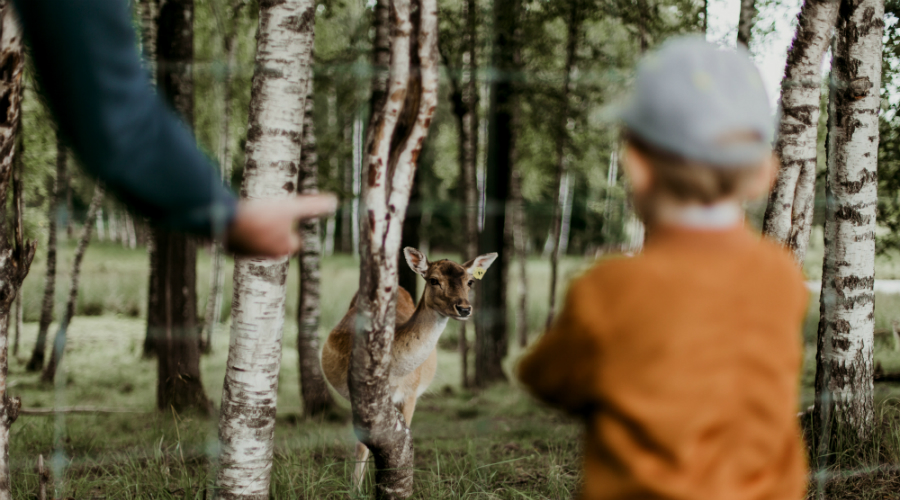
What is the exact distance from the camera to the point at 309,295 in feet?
18.4

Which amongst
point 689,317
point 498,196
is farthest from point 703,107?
point 498,196

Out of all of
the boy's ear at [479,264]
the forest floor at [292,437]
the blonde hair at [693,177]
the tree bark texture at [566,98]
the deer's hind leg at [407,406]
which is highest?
the tree bark texture at [566,98]

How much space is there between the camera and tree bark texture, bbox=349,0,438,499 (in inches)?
100

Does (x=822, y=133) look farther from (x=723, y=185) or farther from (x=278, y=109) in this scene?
(x=723, y=185)

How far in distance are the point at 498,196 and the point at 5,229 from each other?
16.7ft

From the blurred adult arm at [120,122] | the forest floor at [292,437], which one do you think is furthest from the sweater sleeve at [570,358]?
the forest floor at [292,437]

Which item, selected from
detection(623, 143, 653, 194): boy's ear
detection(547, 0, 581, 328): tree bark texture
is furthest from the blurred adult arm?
detection(547, 0, 581, 328): tree bark texture

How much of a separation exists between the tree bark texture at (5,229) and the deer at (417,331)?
1387 mm

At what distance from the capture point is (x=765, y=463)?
3.93 feet

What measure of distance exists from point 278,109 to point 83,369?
6591 millimetres

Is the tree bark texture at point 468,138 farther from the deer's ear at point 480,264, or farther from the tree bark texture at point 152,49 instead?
the deer's ear at point 480,264

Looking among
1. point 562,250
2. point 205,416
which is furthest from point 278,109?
point 562,250

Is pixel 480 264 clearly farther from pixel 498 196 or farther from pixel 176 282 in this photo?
pixel 498 196

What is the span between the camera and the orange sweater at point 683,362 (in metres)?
1.13
